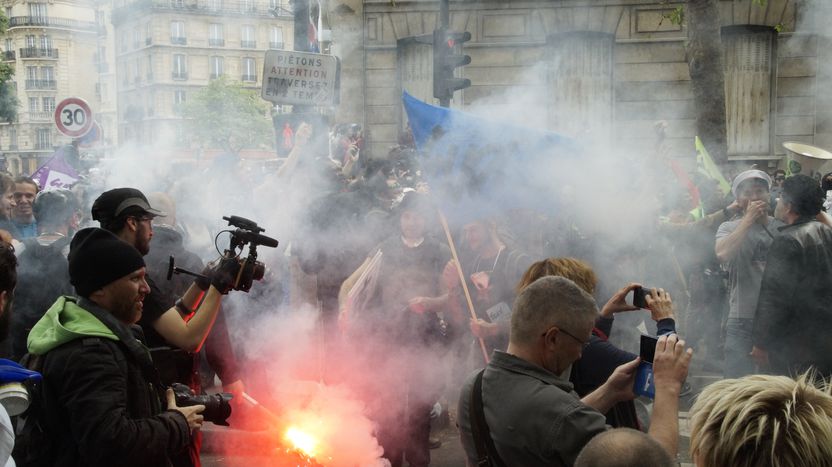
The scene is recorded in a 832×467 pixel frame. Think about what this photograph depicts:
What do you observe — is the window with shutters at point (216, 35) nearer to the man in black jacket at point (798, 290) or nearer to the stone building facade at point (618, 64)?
the stone building facade at point (618, 64)

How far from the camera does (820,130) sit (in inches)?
598

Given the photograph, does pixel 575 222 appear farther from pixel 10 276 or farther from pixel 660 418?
pixel 10 276

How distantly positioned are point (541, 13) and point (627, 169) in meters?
8.91

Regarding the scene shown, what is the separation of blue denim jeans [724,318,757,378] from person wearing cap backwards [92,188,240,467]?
13.0 ft

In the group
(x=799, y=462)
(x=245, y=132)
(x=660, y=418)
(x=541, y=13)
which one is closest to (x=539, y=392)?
(x=660, y=418)

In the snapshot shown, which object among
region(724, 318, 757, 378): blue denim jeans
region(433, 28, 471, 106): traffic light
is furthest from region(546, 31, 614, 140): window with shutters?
region(724, 318, 757, 378): blue denim jeans

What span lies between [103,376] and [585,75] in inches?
551

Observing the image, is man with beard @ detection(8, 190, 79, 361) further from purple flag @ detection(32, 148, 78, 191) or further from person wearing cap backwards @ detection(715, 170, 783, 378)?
purple flag @ detection(32, 148, 78, 191)

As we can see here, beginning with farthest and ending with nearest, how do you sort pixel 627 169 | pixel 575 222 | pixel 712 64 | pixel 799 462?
pixel 712 64 < pixel 627 169 < pixel 575 222 < pixel 799 462

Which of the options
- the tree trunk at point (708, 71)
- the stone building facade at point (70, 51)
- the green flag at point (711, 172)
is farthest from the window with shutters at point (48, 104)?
the green flag at point (711, 172)

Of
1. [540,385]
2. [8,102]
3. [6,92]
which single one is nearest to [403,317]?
[540,385]

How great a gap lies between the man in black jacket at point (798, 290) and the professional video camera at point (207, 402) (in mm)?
3446

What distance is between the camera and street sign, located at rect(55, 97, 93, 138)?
12859 millimetres

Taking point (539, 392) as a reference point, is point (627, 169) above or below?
above
